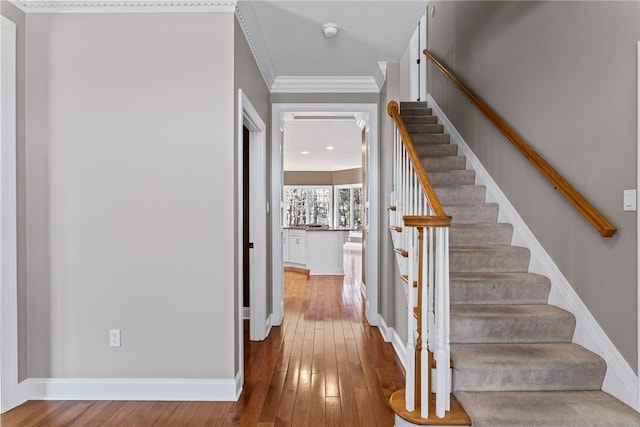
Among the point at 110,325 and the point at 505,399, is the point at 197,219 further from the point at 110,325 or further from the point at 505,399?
the point at 505,399

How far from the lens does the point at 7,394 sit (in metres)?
2.25

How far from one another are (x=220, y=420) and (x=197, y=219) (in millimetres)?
1210

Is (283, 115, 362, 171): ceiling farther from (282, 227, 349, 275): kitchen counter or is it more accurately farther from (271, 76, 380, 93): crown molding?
(282, 227, 349, 275): kitchen counter

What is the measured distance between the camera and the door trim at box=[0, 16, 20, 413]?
89.6 inches

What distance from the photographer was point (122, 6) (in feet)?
7.72

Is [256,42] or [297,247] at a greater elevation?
[256,42]

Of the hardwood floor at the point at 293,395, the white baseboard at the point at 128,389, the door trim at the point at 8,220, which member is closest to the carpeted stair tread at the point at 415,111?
the hardwood floor at the point at 293,395

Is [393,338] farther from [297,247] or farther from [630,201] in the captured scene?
[297,247]

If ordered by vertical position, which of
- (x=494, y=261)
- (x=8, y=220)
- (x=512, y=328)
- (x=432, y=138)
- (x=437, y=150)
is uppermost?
(x=432, y=138)

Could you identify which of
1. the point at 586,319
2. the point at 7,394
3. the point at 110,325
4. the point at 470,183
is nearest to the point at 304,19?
the point at 470,183

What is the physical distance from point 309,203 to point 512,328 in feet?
33.9

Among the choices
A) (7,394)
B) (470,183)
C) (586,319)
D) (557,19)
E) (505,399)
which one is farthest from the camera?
(470,183)

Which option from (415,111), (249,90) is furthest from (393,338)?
(415,111)

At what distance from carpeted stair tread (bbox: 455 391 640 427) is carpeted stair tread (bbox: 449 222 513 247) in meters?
1.17
